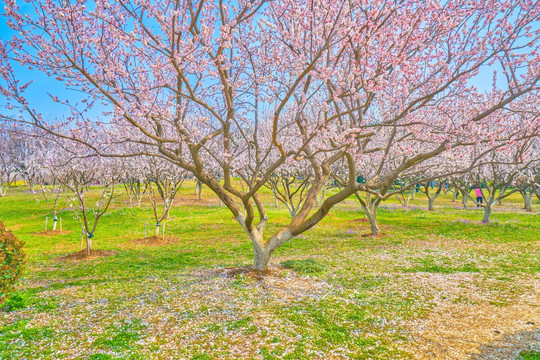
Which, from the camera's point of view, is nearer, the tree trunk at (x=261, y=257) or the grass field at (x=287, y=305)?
the grass field at (x=287, y=305)

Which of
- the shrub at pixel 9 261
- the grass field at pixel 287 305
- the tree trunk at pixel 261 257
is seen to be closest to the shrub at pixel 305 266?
the grass field at pixel 287 305

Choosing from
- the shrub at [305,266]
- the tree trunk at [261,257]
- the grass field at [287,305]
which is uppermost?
the tree trunk at [261,257]

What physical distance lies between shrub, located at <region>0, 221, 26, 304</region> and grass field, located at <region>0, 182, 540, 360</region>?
0.93m

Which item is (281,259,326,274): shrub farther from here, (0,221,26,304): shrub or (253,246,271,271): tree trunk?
(0,221,26,304): shrub

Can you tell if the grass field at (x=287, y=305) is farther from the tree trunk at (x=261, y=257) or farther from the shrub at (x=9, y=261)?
the shrub at (x=9, y=261)

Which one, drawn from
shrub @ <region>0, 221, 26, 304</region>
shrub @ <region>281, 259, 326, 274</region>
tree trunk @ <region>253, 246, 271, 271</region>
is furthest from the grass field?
shrub @ <region>0, 221, 26, 304</region>

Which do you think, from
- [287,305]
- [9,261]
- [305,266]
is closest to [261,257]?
[305,266]

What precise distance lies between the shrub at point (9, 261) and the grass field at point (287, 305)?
930 mm

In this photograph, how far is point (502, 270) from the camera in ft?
46.4

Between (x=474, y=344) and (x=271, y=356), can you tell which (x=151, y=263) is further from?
(x=474, y=344)

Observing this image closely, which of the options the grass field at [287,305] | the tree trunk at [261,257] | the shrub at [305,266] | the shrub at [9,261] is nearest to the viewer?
the grass field at [287,305]

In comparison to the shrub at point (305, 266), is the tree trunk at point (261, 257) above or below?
above

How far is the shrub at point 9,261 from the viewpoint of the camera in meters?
9.20

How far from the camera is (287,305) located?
9.93 meters
